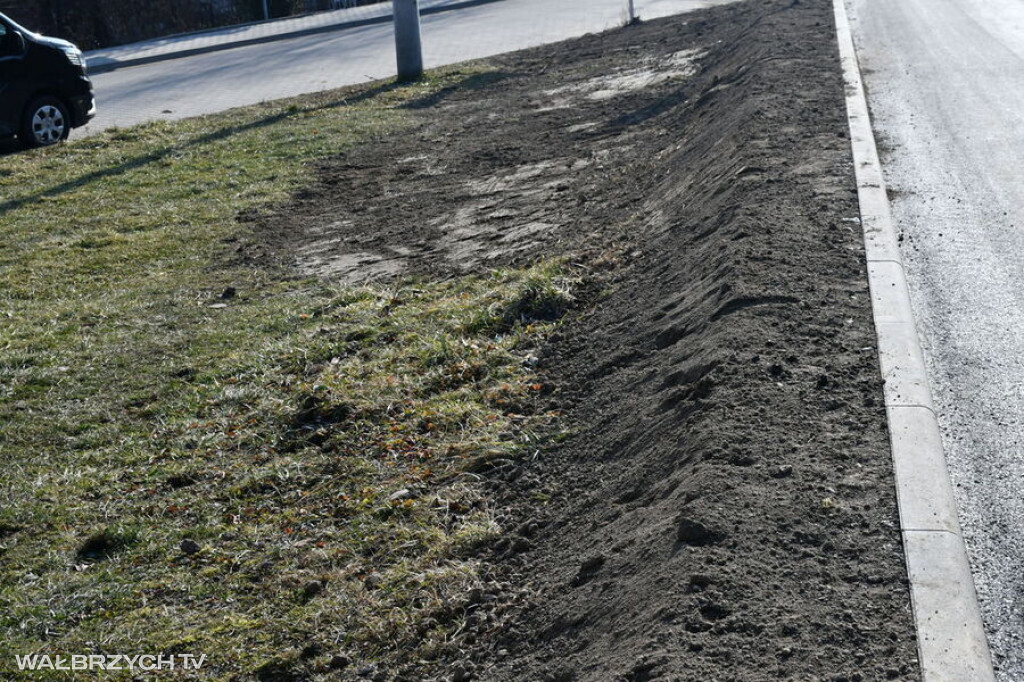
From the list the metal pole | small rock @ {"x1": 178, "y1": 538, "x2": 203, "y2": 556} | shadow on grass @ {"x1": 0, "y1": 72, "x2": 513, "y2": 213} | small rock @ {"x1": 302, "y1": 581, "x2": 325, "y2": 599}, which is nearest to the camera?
small rock @ {"x1": 302, "y1": 581, "x2": 325, "y2": 599}

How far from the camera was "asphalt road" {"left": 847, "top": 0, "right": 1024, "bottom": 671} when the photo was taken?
4215 millimetres

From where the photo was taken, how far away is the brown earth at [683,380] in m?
3.48

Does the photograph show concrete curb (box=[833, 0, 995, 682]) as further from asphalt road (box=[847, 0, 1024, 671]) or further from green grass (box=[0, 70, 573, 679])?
green grass (box=[0, 70, 573, 679])

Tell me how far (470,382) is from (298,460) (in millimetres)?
1195

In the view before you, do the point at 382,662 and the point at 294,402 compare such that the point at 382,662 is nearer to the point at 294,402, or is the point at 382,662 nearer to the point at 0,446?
the point at 294,402

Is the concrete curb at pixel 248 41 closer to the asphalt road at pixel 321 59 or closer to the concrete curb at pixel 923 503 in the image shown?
the asphalt road at pixel 321 59

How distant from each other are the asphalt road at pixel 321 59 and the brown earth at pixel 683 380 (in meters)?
6.10

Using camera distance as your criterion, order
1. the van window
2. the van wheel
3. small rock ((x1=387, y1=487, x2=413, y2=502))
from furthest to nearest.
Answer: the van wheel → the van window → small rock ((x1=387, y1=487, x2=413, y2=502))

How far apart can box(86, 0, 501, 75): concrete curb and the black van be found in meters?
7.48

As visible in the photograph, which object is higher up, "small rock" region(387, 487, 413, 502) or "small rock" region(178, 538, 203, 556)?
"small rock" region(387, 487, 413, 502)

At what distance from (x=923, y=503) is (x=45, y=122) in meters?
13.1

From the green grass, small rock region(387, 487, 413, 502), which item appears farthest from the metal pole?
small rock region(387, 487, 413, 502)

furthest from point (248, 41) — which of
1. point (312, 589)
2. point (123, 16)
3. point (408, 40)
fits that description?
point (312, 589)

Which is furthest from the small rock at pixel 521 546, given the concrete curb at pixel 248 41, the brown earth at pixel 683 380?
the concrete curb at pixel 248 41
